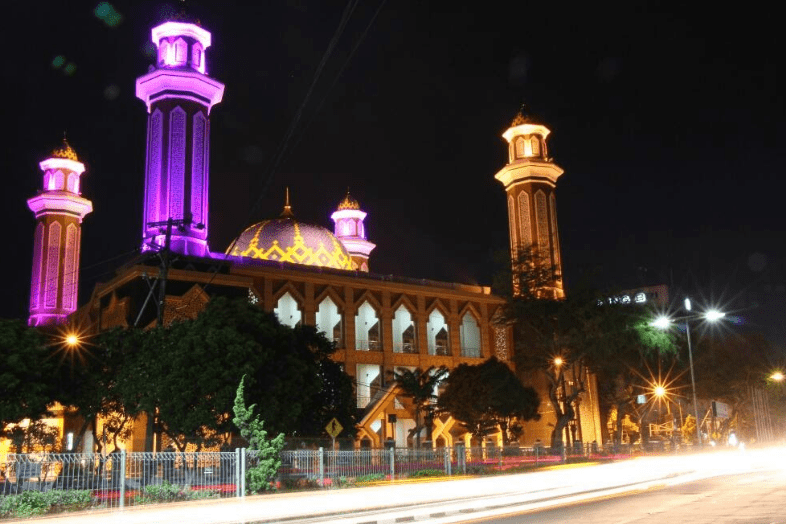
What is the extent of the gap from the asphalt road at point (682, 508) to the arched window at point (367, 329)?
33361 millimetres

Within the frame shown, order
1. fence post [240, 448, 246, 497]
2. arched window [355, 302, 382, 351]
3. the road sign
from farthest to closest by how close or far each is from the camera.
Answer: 1. arched window [355, 302, 382, 351]
2. the road sign
3. fence post [240, 448, 246, 497]

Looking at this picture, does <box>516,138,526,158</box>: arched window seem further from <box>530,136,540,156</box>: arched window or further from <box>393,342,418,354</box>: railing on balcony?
<box>393,342,418,354</box>: railing on balcony

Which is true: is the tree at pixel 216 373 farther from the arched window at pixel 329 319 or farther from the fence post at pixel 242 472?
the arched window at pixel 329 319

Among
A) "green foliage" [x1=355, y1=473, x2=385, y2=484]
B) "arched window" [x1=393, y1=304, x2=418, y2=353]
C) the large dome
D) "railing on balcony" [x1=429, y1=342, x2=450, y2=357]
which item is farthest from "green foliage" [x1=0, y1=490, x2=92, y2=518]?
"railing on balcony" [x1=429, y1=342, x2=450, y2=357]

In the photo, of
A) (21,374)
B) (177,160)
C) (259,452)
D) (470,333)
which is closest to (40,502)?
(259,452)

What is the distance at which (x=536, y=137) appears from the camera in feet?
210

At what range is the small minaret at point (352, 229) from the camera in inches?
2990

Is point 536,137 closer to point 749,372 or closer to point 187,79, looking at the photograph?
point 749,372

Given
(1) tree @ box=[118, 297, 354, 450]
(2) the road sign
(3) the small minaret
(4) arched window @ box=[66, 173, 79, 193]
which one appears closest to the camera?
(1) tree @ box=[118, 297, 354, 450]

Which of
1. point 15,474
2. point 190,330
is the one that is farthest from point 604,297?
point 15,474

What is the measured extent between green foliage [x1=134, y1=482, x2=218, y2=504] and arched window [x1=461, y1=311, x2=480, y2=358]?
134 ft

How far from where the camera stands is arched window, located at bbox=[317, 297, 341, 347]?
53719 mm

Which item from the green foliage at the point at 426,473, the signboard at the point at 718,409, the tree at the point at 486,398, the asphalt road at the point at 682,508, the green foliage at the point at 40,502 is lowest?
the asphalt road at the point at 682,508

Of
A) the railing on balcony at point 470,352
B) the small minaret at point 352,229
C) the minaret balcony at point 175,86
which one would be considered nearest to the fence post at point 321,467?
the minaret balcony at point 175,86
